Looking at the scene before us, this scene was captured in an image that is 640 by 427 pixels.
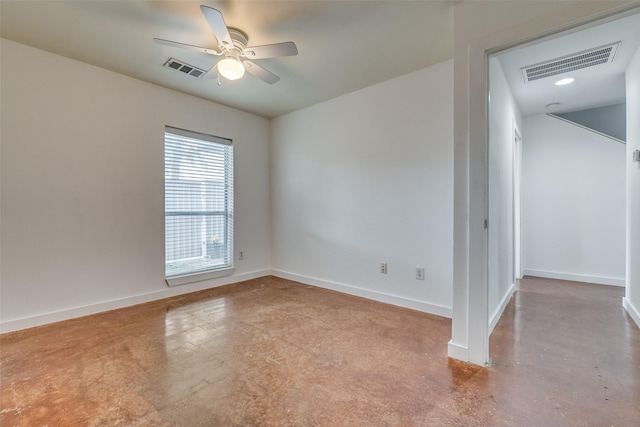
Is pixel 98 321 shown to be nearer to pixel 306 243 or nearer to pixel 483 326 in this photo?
pixel 306 243

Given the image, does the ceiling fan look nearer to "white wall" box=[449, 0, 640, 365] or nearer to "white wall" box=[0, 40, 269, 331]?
"white wall" box=[449, 0, 640, 365]

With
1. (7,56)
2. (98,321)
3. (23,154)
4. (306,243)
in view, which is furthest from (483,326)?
(7,56)

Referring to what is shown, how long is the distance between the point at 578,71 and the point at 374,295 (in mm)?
3167

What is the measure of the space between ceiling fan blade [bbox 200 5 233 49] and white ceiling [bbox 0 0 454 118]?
0.20 meters

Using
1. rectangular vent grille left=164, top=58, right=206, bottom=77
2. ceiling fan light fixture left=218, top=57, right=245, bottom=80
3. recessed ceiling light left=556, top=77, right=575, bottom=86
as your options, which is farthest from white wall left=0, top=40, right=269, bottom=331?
recessed ceiling light left=556, top=77, right=575, bottom=86

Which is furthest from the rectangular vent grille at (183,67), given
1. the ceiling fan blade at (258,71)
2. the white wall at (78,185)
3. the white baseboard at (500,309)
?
the white baseboard at (500,309)

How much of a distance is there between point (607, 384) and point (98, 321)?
4047 mm

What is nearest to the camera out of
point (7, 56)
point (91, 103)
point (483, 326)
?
point (483, 326)

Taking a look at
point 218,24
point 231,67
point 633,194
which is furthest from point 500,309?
point 218,24

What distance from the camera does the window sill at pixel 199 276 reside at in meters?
3.54

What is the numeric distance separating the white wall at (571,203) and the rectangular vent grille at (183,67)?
4804 millimetres

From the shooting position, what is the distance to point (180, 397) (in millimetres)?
1636

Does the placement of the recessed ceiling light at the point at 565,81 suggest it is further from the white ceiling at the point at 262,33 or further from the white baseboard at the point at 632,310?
the white baseboard at the point at 632,310

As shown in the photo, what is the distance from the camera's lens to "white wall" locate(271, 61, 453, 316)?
2898mm
